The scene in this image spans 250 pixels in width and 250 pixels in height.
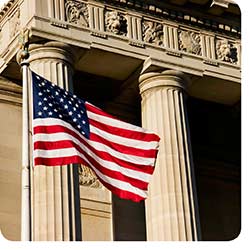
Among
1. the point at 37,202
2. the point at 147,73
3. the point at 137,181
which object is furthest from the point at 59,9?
the point at 137,181

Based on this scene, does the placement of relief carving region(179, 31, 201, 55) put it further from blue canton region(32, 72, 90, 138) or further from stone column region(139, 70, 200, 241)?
blue canton region(32, 72, 90, 138)

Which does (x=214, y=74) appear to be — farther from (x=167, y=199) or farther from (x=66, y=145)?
(x=66, y=145)

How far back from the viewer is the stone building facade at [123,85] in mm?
34812

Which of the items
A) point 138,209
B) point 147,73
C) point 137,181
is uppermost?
point 147,73

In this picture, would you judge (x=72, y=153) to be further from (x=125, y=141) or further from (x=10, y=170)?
(x=10, y=170)

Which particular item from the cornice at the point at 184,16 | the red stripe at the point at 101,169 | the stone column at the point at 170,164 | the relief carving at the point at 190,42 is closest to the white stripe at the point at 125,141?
the red stripe at the point at 101,169

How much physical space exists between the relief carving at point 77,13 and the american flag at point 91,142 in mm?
7525

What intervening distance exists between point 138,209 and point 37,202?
7.11 m

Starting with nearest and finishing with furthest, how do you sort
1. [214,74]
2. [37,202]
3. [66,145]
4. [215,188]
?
1. [66,145]
2. [37,202]
3. [214,74]
4. [215,188]

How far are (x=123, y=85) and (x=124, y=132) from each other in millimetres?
9938

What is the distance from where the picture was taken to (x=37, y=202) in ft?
108

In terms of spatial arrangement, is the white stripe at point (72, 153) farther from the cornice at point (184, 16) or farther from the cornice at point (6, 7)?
the cornice at point (6, 7)

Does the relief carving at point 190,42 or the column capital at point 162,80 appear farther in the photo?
the relief carving at point 190,42

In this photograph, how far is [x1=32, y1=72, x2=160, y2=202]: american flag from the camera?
27.5 m
